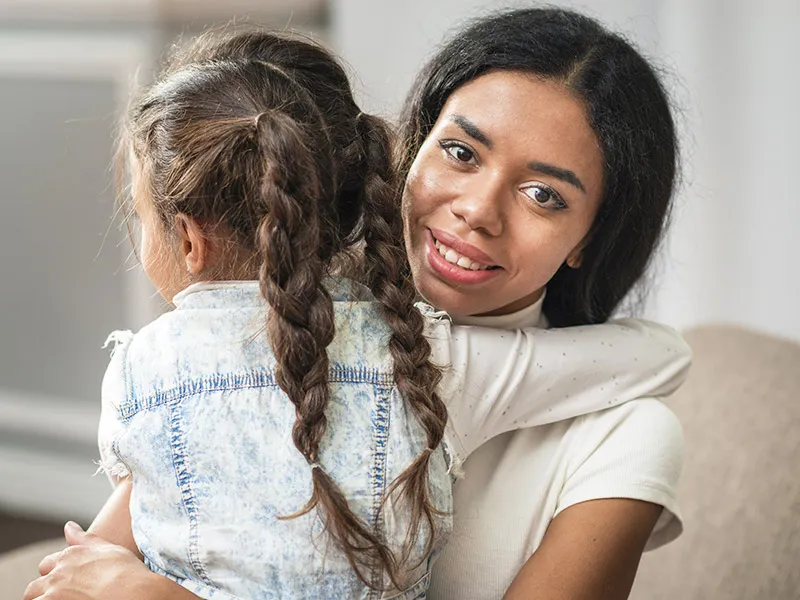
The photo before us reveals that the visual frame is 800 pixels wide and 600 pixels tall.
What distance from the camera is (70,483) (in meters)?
3.24

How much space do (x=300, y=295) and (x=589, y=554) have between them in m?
0.46

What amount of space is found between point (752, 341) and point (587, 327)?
0.56m

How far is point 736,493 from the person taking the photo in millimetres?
1567

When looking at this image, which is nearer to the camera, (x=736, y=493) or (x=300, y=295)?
(x=300, y=295)

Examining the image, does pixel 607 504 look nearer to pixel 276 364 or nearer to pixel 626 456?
pixel 626 456

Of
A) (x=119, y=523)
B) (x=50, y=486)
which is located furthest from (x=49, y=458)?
(x=119, y=523)

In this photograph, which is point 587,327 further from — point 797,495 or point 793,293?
point 793,293

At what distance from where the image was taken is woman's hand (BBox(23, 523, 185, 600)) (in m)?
1.05

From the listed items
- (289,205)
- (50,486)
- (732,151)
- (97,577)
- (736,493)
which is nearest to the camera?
(289,205)

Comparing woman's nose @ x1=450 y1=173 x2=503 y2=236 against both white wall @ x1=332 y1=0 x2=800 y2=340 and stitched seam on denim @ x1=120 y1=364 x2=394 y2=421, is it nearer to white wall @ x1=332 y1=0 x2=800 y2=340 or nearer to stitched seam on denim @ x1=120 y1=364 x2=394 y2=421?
stitched seam on denim @ x1=120 y1=364 x2=394 y2=421

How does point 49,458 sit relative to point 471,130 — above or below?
below

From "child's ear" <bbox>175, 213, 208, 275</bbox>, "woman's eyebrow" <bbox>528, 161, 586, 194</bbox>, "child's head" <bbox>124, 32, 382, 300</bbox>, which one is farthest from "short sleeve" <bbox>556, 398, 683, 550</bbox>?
"child's ear" <bbox>175, 213, 208, 275</bbox>

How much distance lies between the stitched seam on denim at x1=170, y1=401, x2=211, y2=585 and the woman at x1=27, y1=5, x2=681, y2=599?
115 mm

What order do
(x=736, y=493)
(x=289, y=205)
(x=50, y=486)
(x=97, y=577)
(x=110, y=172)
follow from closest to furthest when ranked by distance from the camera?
(x=289, y=205), (x=97, y=577), (x=736, y=493), (x=110, y=172), (x=50, y=486)
